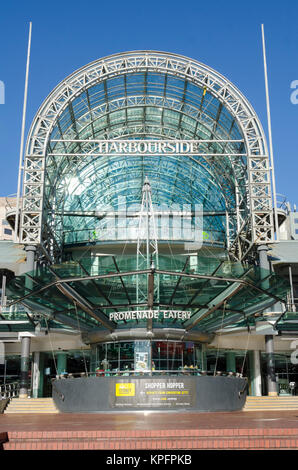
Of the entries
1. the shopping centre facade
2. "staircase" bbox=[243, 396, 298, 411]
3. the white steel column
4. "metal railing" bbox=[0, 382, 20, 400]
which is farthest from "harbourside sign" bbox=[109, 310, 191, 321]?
the white steel column

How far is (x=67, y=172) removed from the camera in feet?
172

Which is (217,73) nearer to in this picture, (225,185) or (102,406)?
(225,185)

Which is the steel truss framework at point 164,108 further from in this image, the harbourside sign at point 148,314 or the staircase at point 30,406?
the harbourside sign at point 148,314

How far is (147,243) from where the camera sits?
3144 cm

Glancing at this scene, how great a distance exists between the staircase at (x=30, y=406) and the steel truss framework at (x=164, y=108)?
11.8m

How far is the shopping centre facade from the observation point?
29828 mm

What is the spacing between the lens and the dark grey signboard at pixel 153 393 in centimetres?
2723

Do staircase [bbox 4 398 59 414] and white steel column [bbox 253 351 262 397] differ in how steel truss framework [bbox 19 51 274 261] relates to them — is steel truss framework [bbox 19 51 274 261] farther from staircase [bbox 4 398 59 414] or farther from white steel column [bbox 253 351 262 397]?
staircase [bbox 4 398 59 414]

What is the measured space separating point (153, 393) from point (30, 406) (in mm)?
10907

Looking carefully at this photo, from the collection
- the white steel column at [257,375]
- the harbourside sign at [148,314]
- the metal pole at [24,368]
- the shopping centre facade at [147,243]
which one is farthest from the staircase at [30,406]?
the white steel column at [257,375]

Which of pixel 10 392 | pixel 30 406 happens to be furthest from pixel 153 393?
pixel 10 392

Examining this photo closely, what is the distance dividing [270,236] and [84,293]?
18201mm

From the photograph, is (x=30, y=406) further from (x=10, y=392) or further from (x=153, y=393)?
(x=153, y=393)
